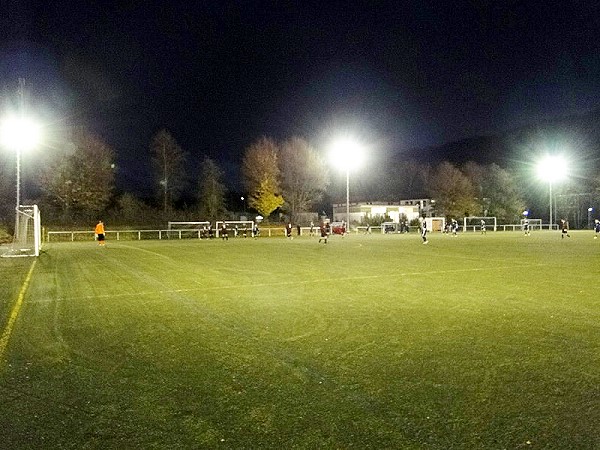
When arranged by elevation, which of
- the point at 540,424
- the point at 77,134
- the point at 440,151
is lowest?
the point at 540,424

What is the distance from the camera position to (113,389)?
5641mm

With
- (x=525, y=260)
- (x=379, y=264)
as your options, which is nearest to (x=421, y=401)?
(x=379, y=264)

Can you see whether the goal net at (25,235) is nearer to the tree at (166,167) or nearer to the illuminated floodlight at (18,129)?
the illuminated floodlight at (18,129)

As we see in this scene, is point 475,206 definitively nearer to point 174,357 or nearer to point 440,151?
point 174,357

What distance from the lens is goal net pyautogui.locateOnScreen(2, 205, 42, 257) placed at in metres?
26.4

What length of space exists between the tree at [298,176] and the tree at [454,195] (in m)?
21.4

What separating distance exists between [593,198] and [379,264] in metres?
71.9

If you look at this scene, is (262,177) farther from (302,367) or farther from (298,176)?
(302,367)

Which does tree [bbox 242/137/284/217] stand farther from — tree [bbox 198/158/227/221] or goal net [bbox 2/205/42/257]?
goal net [bbox 2/205/42/257]

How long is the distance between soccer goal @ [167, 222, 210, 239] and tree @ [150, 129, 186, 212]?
7.14 meters

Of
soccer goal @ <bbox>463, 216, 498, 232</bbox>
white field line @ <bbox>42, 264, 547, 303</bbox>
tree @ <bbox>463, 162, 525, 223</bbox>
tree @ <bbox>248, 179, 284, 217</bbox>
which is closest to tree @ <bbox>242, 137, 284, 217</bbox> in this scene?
tree @ <bbox>248, 179, 284, 217</bbox>

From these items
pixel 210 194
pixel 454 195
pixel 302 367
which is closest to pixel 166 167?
pixel 210 194

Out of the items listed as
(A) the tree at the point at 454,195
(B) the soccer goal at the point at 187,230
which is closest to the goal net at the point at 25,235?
(B) the soccer goal at the point at 187,230

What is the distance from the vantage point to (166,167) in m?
60.9
